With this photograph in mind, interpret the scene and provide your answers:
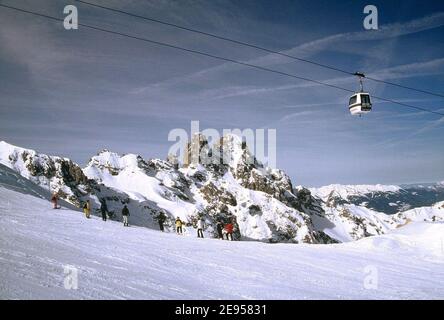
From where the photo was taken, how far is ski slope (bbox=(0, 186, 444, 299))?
11117 mm

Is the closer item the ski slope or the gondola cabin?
the ski slope

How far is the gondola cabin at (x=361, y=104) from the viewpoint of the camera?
919 inches

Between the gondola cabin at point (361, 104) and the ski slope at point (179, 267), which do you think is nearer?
the ski slope at point (179, 267)

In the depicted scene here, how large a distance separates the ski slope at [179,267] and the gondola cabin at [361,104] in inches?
377

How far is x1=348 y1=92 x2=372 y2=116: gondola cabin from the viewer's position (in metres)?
23.3

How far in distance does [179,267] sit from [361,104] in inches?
601

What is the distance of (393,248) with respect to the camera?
2961 centimetres

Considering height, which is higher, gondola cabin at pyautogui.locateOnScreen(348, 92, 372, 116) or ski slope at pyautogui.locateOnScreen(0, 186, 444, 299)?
gondola cabin at pyautogui.locateOnScreen(348, 92, 372, 116)

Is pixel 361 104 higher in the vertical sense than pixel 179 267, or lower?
higher

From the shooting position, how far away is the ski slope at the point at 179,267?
11.1 metres

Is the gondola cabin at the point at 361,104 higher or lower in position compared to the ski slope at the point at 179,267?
higher

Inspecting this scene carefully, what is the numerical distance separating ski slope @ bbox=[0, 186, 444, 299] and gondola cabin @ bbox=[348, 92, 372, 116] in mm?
9573

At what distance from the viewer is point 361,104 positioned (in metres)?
23.2
